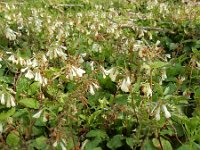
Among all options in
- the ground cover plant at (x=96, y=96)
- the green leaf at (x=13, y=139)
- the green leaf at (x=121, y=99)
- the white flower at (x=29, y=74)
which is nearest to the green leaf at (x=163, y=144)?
the ground cover plant at (x=96, y=96)

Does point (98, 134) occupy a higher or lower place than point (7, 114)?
lower

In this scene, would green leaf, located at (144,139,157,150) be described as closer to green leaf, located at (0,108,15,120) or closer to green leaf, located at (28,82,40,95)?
green leaf, located at (0,108,15,120)

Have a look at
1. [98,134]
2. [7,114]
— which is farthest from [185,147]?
[7,114]

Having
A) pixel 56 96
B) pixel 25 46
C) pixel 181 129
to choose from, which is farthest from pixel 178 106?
pixel 25 46

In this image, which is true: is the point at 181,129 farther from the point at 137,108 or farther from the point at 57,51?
the point at 57,51

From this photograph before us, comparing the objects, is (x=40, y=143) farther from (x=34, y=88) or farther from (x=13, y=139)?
(x=34, y=88)

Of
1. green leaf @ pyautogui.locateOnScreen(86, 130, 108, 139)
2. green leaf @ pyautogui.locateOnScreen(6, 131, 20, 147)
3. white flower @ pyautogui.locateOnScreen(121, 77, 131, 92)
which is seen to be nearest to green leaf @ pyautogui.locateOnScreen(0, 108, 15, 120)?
green leaf @ pyautogui.locateOnScreen(6, 131, 20, 147)
